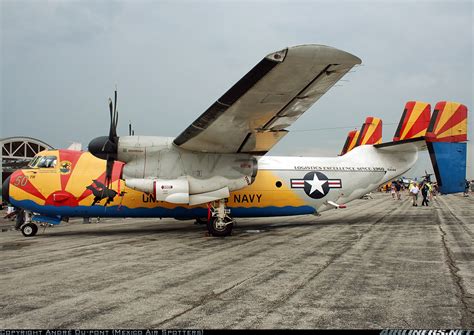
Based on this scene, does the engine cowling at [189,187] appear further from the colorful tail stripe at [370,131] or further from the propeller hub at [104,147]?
the colorful tail stripe at [370,131]

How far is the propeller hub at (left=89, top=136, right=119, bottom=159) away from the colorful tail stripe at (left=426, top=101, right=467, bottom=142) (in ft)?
39.7

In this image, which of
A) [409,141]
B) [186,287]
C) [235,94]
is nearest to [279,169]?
[409,141]

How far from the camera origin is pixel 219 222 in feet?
41.4

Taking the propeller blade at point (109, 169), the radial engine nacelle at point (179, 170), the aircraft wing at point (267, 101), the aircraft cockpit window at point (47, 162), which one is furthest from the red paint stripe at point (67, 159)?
the aircraft wing at point (267, 101)

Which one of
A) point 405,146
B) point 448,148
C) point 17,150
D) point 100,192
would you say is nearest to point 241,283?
point 100,192

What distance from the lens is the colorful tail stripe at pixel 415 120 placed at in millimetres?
16391

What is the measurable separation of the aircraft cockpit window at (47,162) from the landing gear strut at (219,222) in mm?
6083

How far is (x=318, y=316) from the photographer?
4.57m

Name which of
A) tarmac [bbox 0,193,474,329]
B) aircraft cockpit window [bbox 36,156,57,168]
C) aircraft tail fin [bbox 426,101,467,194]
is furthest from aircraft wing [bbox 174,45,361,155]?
aircraft tail fin [bbox 426,101,467,194]

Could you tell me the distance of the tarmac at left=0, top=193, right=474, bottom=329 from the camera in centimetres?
450

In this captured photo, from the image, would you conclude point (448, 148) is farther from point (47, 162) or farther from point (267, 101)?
point (47, 162)

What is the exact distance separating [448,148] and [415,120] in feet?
6.45

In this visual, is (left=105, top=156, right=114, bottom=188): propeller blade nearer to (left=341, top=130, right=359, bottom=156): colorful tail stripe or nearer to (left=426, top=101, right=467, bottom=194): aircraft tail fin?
(left=426, top=101, right=467, bottom=194): aircraft tail fin

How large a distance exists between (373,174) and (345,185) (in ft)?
4.80
